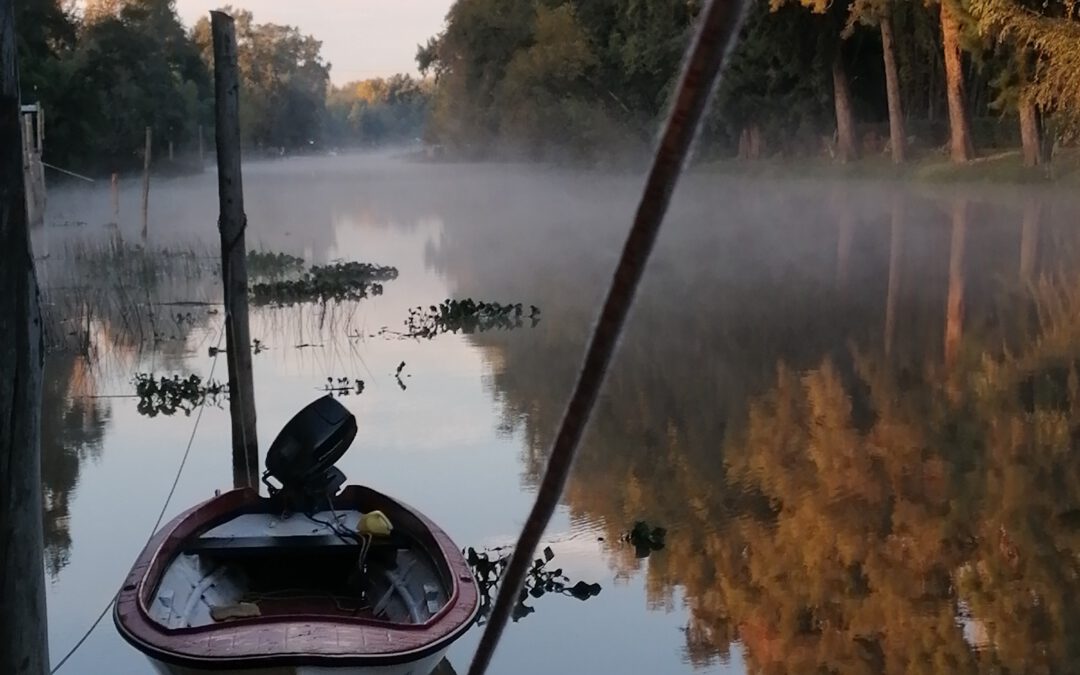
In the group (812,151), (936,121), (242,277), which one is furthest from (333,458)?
(812,151)

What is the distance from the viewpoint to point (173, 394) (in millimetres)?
11047

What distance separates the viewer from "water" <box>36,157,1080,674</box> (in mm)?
6031

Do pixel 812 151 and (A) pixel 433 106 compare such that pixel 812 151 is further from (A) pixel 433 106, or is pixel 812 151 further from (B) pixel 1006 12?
(A) pixel 433 106

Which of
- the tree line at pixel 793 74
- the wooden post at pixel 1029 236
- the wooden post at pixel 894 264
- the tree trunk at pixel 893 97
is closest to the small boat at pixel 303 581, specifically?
the wooden post at pixel 894 264

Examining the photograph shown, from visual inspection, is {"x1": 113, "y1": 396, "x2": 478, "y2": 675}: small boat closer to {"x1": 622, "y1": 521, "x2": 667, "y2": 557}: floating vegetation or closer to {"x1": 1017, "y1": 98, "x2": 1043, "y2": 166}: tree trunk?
{"x1": 622, "y1": 521, "x2": 667, "y2": 557}: floating vegetation

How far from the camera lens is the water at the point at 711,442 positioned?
6.03 meters

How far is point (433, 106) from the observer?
63438 mm

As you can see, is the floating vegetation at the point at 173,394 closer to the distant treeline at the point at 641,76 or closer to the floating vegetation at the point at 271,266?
the floating vegetation at the point at 271,266

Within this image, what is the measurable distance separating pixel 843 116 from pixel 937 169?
209 inches

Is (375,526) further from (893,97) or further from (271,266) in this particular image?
(893,97)

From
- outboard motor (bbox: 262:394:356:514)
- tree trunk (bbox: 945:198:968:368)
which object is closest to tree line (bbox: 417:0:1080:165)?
tree trunk (bbox: 945:198:968:368)

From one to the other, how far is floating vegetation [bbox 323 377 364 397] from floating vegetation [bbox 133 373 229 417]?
3.05ft

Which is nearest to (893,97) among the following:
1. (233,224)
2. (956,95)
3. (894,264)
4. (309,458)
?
(956,95)

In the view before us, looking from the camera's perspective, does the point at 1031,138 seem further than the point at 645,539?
Yes
